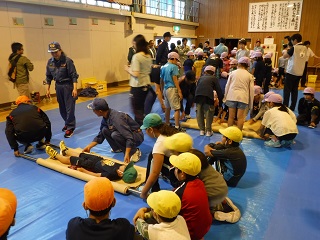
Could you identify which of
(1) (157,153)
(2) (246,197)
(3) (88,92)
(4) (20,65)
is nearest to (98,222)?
(1) (157,153)

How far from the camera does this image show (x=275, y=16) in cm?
1290

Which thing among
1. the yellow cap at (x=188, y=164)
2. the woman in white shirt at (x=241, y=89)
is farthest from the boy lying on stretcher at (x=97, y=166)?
the woman in white shirt at (x=241, y=89)

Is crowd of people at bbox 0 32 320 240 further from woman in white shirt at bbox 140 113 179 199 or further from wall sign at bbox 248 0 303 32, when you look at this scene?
wall sign at bbox 248 0 303 32

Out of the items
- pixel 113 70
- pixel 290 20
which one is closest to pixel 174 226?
pixel 113 70

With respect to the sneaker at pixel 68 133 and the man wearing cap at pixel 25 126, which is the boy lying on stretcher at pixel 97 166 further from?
the sneaker at pixel 68 133

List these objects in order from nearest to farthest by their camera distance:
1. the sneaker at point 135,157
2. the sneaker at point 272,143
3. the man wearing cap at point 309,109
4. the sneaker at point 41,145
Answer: the sneaker at point 135,157
the sneaker at point 41,145
the sneaker at point 272,143
the man wearing cap at point 309,109

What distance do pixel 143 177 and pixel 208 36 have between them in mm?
13660

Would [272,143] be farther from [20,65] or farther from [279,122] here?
[20,65]

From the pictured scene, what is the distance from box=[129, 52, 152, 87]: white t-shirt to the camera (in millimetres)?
4055

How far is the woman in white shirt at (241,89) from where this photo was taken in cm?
409

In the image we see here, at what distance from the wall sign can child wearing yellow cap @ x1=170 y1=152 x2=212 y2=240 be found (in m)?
13.3

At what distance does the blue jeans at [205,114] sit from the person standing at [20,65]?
384 centimetres

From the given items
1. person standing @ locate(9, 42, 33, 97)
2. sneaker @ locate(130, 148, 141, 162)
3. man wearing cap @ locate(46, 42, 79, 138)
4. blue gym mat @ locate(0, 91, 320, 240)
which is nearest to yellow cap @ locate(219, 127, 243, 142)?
blue gym mat @ locate(0, 91, 320, 240)

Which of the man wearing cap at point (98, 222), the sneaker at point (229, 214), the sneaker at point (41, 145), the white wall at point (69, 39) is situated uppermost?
the white wall at point (69, 39)
